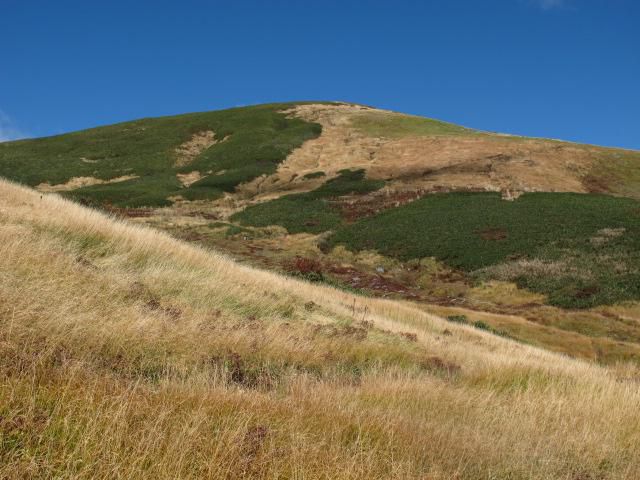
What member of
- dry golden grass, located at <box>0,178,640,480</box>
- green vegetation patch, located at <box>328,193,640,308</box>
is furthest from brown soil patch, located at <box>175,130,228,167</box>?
dry golden grass, located at <box>0,178,640,480</box>

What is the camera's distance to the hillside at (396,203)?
27.7 meters

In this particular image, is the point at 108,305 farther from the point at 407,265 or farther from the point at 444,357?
the point at 407,265

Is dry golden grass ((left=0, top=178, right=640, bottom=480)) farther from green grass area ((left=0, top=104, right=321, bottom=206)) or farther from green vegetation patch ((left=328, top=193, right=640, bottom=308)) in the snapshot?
green grass area ((left=0, top=104, right=321, bottom=206))

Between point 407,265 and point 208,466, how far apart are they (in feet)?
107

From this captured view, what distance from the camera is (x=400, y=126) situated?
84.3m

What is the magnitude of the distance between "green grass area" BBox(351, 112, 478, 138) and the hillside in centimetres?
50

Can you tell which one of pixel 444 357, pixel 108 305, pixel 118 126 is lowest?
pixel 444 357

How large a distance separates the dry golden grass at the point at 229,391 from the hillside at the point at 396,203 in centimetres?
1379

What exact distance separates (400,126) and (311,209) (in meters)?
39.7

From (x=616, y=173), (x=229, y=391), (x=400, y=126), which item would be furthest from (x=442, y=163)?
(x=229, y=391)

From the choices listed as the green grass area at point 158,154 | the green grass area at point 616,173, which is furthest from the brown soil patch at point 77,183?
the green grass area at point 616,173

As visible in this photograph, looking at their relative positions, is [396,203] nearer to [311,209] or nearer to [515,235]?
[311,209]

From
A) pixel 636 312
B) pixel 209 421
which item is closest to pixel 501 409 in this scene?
pixel 209 421

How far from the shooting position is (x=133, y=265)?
34.7 ft
